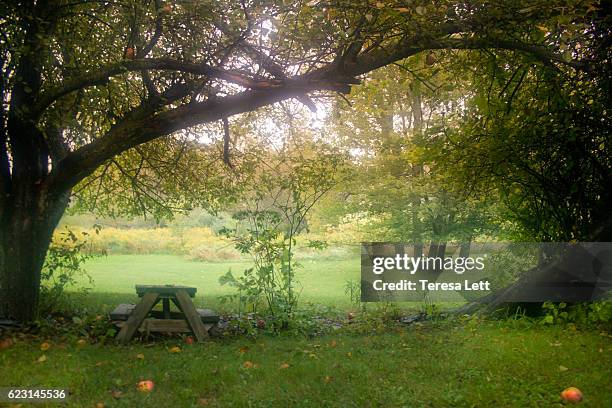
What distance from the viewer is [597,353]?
5047 millimetres

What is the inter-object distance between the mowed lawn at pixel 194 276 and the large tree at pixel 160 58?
3.53 m

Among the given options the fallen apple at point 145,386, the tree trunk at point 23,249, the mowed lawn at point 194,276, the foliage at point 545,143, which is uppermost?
the foliage at point 545,143

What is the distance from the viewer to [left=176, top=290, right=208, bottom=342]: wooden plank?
19.5 feet

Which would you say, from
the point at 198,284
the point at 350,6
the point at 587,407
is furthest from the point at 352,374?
the point at 198,284

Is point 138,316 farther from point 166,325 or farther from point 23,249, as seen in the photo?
point 23,249

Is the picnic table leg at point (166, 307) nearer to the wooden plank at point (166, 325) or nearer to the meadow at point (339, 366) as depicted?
the wooden plank at point (166, 325)

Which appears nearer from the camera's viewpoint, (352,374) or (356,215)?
(352,374)

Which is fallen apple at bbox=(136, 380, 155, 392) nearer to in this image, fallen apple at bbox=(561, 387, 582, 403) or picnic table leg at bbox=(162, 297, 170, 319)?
picnic table leg at bbox=(162, 297, 170, 319)

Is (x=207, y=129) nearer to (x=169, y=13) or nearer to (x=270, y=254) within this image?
(x=270, y=254)

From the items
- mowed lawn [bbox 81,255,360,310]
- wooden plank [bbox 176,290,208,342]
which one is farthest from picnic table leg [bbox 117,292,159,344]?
mowed lawn [bbox 81,255,360,310]

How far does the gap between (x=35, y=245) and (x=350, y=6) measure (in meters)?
4.82

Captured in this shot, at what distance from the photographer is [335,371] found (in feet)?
15.1

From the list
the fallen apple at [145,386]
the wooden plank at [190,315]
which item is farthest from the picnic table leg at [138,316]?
the fallen apple at [145,386]

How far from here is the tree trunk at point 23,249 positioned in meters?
6.15
